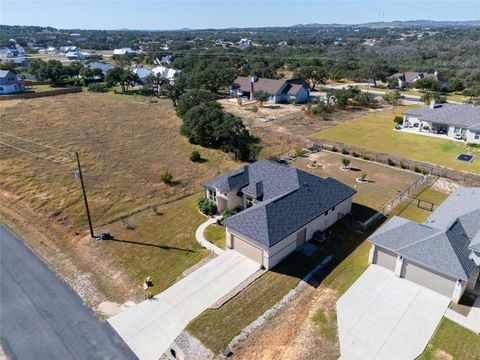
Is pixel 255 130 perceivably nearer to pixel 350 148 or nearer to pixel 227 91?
pixel 350 148

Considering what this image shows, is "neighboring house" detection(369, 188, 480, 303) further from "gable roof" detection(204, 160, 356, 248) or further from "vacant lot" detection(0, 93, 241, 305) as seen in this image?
"vacant lot" detection(0, 93, 241, 305)

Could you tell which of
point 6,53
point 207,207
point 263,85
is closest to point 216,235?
point 207,207

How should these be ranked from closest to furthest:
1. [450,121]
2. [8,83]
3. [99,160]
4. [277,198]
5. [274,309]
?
1. [274,309]
2. [277,198]
3. [99,160]
4. [450,121]
5. [8,83]

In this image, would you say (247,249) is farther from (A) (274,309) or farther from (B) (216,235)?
(A) (274,309)

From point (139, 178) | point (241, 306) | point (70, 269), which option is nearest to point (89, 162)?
point (139, 178)

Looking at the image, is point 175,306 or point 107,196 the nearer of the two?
point 175,306

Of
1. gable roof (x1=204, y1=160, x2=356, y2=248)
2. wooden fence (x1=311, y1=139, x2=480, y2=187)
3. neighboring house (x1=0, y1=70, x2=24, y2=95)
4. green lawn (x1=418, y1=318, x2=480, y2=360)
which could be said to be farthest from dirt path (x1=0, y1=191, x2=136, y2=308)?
neighboring house (x1=0, y1=70, x2=24, y2=95)
